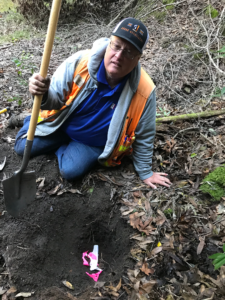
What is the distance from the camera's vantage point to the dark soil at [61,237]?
2.12 meters

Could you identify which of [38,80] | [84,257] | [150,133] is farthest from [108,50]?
[84,257]

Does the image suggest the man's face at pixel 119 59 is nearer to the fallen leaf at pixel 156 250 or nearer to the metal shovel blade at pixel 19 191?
the metal shovel blade at pixel 19 191

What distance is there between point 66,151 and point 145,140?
3.57 feet

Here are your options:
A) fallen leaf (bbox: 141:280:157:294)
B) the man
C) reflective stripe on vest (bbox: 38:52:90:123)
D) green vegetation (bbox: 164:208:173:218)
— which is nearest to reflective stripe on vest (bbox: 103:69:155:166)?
the man

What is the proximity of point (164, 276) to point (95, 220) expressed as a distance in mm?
944

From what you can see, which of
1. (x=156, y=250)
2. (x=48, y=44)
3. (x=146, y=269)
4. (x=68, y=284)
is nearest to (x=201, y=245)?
(x=156, y=250)

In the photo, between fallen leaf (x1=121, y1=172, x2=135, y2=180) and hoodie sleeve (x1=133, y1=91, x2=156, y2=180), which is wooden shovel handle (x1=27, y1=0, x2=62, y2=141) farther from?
fallen leaf (x1=121, y1=172, x2=135, y2=180)

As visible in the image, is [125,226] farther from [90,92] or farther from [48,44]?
[48,44]

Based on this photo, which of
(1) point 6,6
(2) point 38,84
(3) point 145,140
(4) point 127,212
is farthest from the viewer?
(1) point 6,6

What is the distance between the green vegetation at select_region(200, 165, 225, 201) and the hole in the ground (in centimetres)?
111

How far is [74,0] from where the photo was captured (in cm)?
617

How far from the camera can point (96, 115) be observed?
2.50 meters

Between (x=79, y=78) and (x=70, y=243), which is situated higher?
(x=79, y=78)

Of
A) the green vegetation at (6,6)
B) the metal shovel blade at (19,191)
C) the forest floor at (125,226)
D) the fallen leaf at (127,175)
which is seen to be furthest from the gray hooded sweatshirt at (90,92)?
the green vegetation at (6,6)
